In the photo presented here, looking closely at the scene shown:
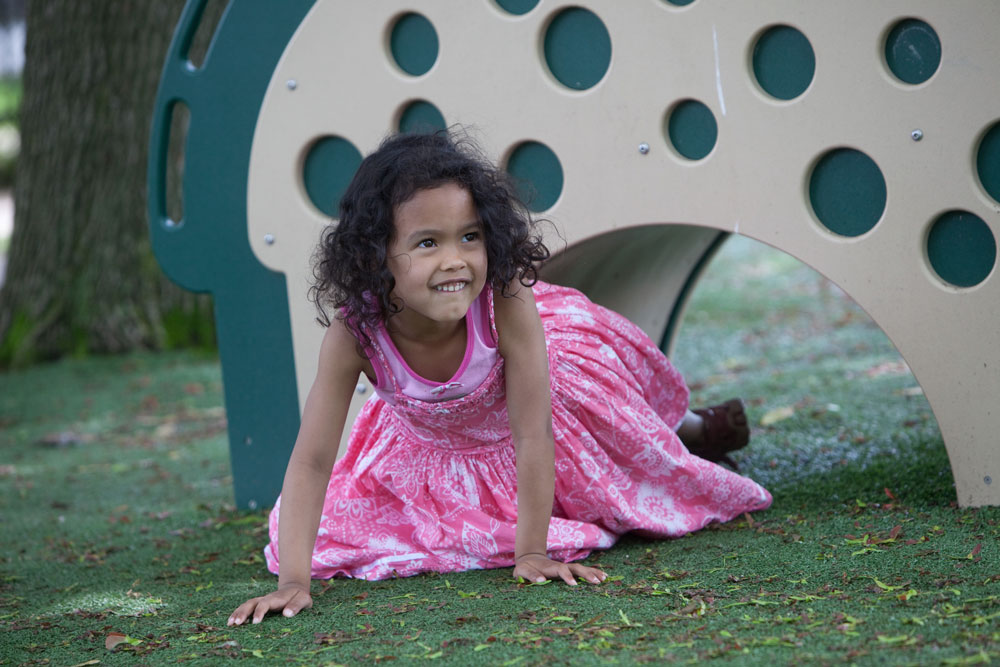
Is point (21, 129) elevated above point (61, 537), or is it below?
above

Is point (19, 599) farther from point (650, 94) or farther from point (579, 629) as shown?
point (650, 94)

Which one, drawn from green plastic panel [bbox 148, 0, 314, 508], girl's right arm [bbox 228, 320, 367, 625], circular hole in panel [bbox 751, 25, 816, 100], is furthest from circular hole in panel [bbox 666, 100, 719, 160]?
green plastic panel [bbox 148, 0, 314, 508]

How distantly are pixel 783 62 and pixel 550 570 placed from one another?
1245mm

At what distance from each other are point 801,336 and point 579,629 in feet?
12.7

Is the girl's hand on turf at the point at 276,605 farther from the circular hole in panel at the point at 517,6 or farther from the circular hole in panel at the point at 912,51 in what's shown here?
the circular hole in panel at the point at 912,51

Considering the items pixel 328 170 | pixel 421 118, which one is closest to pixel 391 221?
pixel 421 118

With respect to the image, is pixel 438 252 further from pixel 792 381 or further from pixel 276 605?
pixel 792 381

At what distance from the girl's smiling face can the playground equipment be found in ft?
2.31

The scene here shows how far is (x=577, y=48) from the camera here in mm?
2641

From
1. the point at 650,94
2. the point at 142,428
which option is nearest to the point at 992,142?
the point at 650,94

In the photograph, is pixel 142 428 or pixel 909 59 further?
pixel 142 428

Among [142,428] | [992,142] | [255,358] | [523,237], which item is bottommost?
[142,428]

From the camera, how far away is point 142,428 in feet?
15.8

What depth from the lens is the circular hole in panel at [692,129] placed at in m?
2.49
